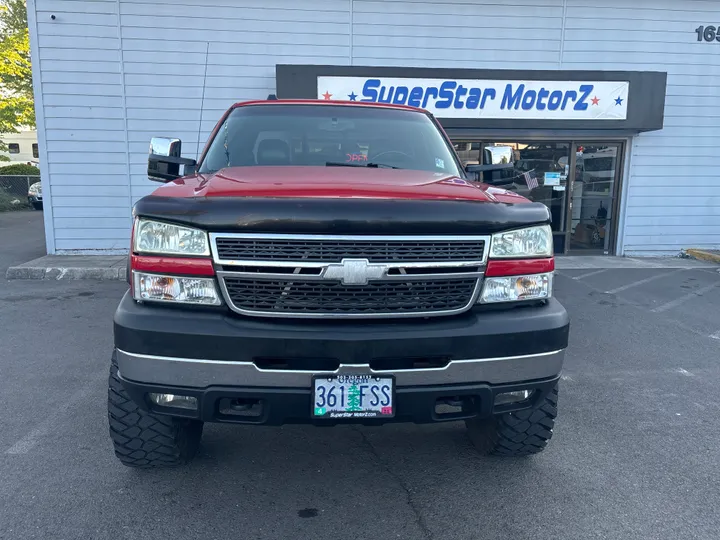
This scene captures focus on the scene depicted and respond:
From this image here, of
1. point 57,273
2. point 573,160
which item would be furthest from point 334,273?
point 573,160

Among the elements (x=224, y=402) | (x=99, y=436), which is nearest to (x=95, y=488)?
(x=99, y=436)

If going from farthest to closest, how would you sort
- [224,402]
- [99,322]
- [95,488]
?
[99,322], [95,488], [224,402]

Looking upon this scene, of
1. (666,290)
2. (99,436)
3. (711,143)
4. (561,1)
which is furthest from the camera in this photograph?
(711,143)

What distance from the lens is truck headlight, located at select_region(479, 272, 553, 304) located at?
249 cm

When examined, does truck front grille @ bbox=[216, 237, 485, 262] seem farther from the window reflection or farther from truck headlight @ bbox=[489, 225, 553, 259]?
the window reflection

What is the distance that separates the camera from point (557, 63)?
10461 millimetres

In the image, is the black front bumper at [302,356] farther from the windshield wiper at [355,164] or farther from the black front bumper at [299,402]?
the windshield wiper at [355,164]

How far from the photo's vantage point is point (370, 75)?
9.41 m

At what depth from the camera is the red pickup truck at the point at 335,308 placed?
7.45 ft

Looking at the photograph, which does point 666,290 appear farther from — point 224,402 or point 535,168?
point 224,402

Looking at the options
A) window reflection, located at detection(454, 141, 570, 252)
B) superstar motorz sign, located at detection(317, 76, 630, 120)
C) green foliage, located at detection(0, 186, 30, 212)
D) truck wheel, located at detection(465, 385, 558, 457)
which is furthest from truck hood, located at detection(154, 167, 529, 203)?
green foliage, located at detection(0, 186, 30, 212)

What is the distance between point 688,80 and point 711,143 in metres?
1.35

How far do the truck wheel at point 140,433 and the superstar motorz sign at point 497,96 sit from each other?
7.59 meters

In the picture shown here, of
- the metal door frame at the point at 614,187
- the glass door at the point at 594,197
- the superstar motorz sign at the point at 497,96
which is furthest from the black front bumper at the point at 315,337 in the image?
the glass door at the point at 594,197
